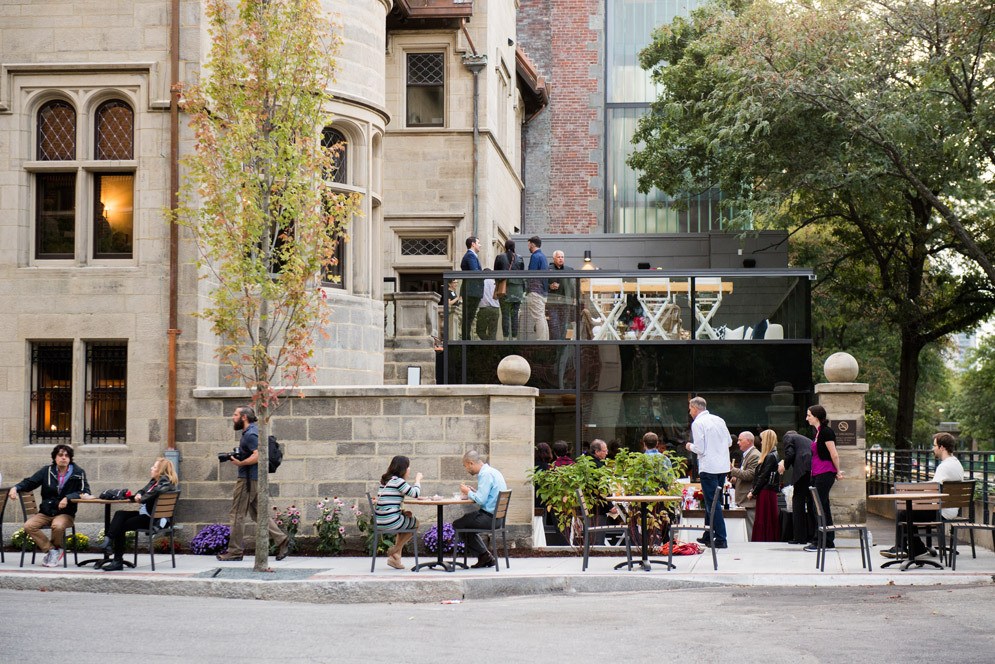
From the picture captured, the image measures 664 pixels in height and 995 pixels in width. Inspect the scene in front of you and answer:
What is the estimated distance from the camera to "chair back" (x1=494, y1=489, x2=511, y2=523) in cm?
1305

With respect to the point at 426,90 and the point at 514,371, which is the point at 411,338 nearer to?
the point at 514,371

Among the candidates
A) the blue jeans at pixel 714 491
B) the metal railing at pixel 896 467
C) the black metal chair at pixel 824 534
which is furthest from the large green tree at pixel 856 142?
the black metal chair at pixel 824 534

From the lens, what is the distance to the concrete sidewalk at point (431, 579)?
12.0m

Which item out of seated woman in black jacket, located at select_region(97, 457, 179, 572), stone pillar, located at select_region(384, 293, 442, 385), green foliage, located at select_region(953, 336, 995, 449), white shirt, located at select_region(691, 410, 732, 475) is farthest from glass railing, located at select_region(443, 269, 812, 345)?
green foliage, located at select_region(953, 336, 995, 449)

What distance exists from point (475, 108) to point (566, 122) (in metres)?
11.7

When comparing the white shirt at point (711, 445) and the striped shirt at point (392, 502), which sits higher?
the white shirt at point (711, 445)

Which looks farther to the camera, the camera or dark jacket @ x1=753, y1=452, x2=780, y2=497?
dark jacket @ x1=753, y1=452, x2=780, y2=497

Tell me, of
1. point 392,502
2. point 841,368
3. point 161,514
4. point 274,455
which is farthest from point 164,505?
point 841,368

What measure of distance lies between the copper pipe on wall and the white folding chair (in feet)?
30.1

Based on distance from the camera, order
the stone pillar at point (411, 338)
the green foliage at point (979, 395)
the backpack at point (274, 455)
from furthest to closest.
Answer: the green foliage at point (979, 395), the stone pillar at point (411, 338), the backpack at point (274, 455)

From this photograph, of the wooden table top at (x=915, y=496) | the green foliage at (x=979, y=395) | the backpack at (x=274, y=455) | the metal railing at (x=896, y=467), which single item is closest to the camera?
the wooden table top at (x=915, y=496)

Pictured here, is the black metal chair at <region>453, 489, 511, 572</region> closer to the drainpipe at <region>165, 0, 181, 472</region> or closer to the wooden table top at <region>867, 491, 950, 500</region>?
the wooden table top at <region>867, 491, 950, 500</region>

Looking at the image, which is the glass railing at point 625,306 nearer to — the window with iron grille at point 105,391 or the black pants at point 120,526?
the window with iron grille at point 105,391

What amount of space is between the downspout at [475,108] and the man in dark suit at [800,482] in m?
10.7
